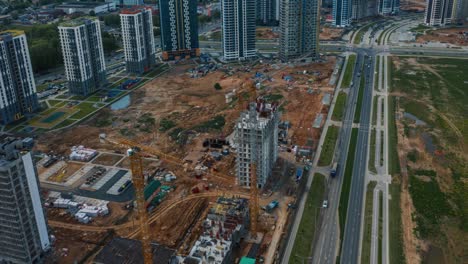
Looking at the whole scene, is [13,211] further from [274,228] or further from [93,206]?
[274,228]

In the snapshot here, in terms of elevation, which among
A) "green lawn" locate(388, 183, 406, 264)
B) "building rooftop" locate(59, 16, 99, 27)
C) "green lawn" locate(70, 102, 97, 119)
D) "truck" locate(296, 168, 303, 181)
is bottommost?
"green lawn" locate(388, 183, 406, 264)

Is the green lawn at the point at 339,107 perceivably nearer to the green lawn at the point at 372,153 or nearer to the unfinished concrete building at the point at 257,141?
the green lawn at the point at 372,153

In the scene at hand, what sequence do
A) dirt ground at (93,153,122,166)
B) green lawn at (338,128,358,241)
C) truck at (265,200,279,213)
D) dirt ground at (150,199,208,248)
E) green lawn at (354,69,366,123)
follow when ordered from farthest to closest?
green lawn at (354,69,366,123) → dirt ground at (93,153,122,166) → truck at (265,200,279,213) → green lawn at (338,128,358,241) → dirt ground at (150,199,208,248)

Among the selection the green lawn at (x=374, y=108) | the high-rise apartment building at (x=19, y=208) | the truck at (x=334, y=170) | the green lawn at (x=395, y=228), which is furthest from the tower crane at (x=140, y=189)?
the green lawn at (x=374, y=108)

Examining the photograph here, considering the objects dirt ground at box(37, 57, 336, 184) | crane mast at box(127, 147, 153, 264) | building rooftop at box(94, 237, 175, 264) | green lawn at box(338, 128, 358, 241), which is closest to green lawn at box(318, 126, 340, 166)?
green lawn at box(338, 128, 358, 241)

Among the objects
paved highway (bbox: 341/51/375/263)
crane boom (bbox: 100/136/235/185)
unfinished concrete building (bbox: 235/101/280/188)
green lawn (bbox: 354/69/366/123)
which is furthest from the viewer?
green lawn (bbox: 354/69/366/123)

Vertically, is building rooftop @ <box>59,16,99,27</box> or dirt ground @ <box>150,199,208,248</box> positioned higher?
→ building rooftop @ <box>59,16,99,27</box>

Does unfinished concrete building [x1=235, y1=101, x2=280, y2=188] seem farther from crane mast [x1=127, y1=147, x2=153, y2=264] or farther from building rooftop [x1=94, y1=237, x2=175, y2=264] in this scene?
crane mast [x1=127, y1=147, x2=153, y2=264]
